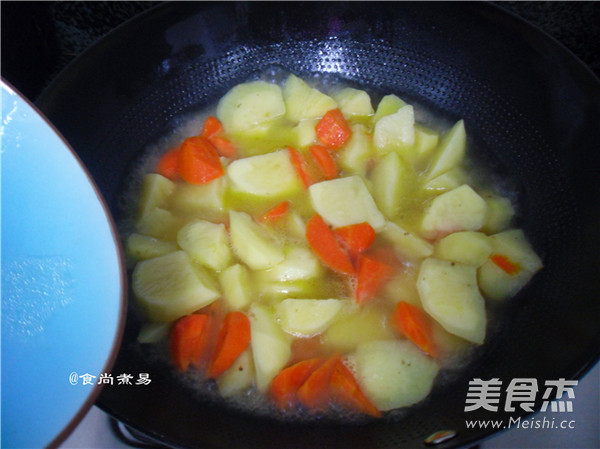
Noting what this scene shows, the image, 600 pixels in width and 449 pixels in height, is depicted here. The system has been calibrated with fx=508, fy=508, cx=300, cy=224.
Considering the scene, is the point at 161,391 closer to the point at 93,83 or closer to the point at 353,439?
the point at 353,439

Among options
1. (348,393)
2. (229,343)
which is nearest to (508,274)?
(348,393)

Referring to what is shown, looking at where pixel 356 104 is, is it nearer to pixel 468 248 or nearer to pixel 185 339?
pixel 468 248

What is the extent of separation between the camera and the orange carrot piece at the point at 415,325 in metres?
1.23

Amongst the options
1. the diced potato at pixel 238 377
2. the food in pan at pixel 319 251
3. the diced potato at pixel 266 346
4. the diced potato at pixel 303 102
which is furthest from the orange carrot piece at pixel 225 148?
the diced potato at pixel 238 377

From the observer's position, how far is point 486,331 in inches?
50.5

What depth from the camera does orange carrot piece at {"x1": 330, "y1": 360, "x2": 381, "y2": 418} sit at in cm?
114

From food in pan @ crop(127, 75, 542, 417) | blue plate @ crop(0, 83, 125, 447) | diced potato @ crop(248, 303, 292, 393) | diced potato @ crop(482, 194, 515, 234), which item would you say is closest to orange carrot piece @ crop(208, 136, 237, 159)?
food in pan @ crop(127, 75, 542, 417)

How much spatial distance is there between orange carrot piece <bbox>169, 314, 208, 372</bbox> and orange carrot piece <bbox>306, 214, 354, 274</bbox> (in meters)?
0.36

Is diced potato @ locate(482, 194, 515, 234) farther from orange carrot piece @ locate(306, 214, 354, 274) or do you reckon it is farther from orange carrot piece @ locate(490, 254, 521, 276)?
orange carrot piece @ locate(306, 214, 354, 274)

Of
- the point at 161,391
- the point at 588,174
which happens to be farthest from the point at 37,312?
the point at 588,174

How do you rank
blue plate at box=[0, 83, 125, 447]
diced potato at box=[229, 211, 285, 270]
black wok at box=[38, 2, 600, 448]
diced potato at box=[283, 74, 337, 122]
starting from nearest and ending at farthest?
blue plate at box=[0, 83, 125, 447] → black wok at box=[38, 2, 600, 448] → diced potato at box=[229, 211, 285, 270] → diced potato at box=[283, 74, 337, 122]

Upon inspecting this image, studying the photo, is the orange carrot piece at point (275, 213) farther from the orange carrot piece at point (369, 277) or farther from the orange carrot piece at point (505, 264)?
the orange carrot piece at point (505, 264)

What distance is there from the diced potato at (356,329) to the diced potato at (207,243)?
33 cm

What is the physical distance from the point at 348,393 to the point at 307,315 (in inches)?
8.1
